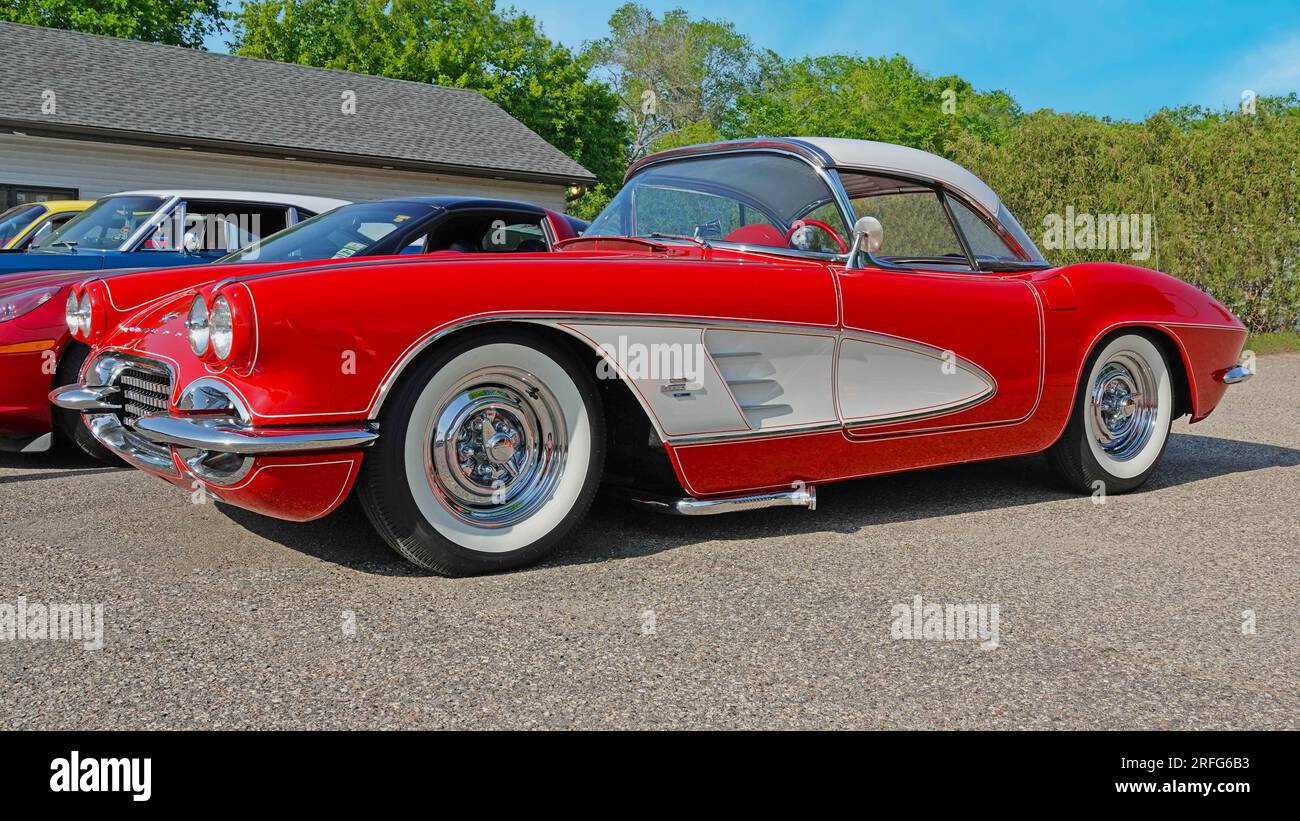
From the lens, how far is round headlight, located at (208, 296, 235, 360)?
9.32 feet

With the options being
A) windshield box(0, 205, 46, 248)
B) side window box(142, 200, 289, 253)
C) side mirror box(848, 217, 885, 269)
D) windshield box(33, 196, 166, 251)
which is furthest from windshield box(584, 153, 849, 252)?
windshield box(0, 205, 46, 248)

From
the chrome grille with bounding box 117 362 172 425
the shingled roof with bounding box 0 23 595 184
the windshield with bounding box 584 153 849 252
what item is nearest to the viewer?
the chrome grille with bounding box 117 362 172 425

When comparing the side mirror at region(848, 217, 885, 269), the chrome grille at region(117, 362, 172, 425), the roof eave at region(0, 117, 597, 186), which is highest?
the roof eave at region(0, 117, 597, 186)

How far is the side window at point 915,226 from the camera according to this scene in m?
4.24

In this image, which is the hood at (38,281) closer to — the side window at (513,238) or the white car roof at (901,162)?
the side window at (513,238)

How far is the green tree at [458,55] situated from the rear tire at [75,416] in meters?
25.1

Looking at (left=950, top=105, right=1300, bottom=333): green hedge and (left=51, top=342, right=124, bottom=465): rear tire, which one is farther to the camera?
(left=950, top=105, right=1300, bottom=333): green hedge

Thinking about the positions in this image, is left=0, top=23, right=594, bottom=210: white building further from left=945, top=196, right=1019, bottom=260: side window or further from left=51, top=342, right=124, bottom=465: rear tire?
left=945, top=196, right=1019, bottom=260: side window

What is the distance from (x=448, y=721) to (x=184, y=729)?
50 centimetres

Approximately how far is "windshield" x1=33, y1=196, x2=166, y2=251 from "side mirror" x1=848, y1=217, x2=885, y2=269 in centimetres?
540

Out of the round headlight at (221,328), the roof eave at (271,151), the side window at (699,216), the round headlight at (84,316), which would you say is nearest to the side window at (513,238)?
the side window at (699,216)

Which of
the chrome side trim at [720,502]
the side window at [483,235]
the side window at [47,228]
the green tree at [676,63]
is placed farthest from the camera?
the green tree at [676,63]

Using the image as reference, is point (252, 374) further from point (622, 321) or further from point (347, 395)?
point (622, 321)

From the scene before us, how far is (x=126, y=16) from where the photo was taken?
1219 inches
